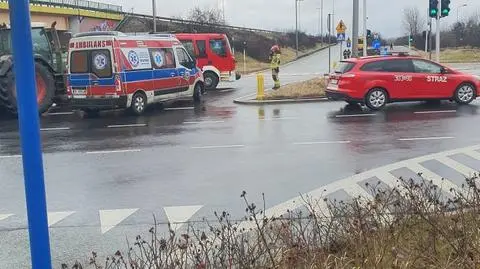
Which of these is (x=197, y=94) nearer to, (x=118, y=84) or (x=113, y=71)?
(x=118, y=84)

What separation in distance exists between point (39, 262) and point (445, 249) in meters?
2.62

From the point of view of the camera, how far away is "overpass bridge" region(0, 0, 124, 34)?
50750 millimetres

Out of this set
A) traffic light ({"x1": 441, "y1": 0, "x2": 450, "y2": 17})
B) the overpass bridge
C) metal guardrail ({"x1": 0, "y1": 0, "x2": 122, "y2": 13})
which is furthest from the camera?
metal guardrail ({"x1": 0, "y1": 0, "x2": 122, "y2": 13})

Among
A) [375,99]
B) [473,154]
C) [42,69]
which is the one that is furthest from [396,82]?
[42,69]

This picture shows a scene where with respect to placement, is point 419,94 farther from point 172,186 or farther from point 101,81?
point 172,186

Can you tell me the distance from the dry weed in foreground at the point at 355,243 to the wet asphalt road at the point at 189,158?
1.96 meters

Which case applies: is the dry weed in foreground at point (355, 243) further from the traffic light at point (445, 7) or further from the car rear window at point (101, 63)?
the traffic light at point (445, 7)

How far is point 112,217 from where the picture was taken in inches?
267

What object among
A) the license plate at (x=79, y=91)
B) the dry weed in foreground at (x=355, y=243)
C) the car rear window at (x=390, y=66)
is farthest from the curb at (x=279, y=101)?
the dry weed in foreground at (x=355, y=243)

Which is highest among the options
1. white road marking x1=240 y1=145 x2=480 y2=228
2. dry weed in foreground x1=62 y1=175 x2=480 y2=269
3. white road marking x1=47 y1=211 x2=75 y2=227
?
dry weed in foreground x1=62 y1=175 x2=480 y2=269

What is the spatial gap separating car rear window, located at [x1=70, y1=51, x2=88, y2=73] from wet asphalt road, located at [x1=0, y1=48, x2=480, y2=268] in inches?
59.6

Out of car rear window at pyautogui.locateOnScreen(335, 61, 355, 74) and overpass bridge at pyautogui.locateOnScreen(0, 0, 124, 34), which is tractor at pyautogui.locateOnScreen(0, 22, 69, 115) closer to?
car rear window at pyautogui.locateOnScreen(335, 61, 355, 74)

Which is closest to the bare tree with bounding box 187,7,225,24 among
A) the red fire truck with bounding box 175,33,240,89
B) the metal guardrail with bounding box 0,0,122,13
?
the metal guardrail with bounding box 0,0,122,13

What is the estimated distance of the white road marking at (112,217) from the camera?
6422 millimetres
